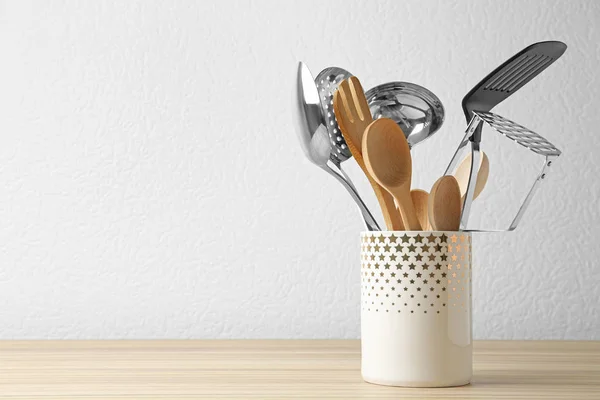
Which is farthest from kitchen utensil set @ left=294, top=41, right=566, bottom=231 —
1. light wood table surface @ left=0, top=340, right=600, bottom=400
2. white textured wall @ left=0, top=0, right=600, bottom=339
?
white textured wall @ left=0, top=0, right=600, bottom=339

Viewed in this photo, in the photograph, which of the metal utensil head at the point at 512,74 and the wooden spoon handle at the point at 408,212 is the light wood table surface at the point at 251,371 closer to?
the wooden spoon handle at the point at 408,212

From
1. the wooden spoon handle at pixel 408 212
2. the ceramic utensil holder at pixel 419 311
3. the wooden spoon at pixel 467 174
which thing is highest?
the wooden spoon at pixel 467 174

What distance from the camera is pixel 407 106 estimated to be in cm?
68

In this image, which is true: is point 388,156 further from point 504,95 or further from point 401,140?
point 504,95

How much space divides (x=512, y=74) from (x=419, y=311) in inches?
8.7

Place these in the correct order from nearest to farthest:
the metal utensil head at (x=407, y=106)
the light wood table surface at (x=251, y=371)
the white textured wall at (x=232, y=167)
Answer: the light wood table surface at (x=251, y=371) < the metal utensil head at (x=407, y=106) < the white textured wall at (x=232, y=167)

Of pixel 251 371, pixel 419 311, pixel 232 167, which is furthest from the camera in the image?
pixel 232 167

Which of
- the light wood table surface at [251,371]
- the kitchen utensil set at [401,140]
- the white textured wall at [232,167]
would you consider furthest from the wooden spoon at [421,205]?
the white textured wall at [232,167]

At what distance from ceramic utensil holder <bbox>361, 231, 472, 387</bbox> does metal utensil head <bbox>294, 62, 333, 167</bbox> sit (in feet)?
0.33

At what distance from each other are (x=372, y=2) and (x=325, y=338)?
18.6 inches

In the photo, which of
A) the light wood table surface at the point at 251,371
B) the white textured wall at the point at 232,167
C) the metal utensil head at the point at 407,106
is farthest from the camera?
the white textured wall at the point at 232,167

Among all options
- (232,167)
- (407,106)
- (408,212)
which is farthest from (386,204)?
(232,167)

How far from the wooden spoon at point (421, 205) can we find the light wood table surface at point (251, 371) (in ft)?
0.48

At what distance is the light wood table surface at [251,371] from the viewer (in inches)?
22.1
